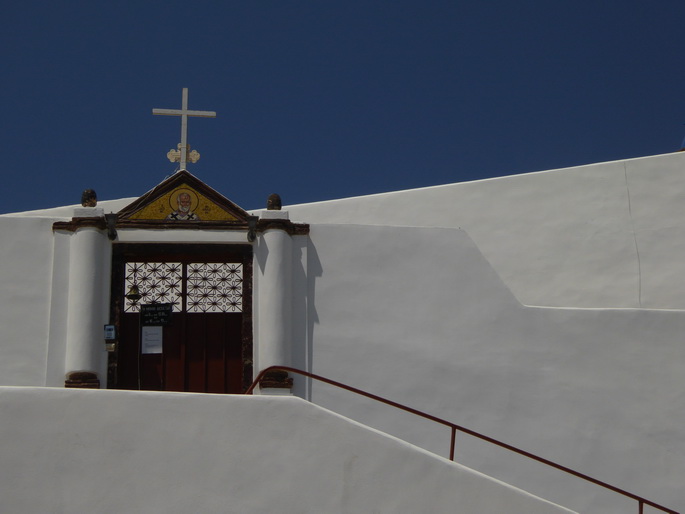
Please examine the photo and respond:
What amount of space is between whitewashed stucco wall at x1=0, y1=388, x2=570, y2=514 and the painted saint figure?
355 centimetres

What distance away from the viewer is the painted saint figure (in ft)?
39.4

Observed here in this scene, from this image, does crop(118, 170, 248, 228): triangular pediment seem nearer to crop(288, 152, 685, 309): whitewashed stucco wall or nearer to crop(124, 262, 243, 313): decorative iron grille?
crop(124, 262, 243, 313): decorative iron grille

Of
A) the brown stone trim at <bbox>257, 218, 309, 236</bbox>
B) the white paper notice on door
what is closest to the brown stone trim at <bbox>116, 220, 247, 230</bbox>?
the brown stone trim at <bbox>257, 218, 309, 236</bbox>

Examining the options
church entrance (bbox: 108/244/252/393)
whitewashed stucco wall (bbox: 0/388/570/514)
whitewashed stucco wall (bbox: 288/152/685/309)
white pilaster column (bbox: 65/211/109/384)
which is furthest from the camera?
whitewashed stucco wall (bbox: 288/152/685/309)

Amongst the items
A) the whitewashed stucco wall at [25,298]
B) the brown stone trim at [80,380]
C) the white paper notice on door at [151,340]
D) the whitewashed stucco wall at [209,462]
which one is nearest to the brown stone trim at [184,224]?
the whitewashed stucco wall at [25,298]

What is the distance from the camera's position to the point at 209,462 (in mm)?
8750

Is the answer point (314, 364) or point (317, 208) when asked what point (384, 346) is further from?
point (317, 208)

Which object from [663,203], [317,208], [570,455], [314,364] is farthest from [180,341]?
[663,203]

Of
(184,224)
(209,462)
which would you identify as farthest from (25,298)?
(209,462)

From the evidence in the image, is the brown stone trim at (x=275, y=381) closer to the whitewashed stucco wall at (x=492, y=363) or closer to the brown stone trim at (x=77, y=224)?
the whitewashed stucco wall at (x=492, y=363)

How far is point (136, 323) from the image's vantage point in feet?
38.9

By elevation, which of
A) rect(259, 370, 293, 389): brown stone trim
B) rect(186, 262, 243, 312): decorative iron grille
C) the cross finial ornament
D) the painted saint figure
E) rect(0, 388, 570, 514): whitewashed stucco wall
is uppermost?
the cross finial ornament

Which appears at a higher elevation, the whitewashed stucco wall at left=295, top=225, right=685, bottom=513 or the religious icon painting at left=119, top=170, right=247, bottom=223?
the religious icon painting at left=119, top=170, right=247, bottom=223

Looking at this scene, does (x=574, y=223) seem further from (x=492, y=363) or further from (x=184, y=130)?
(x=184, y=130)
